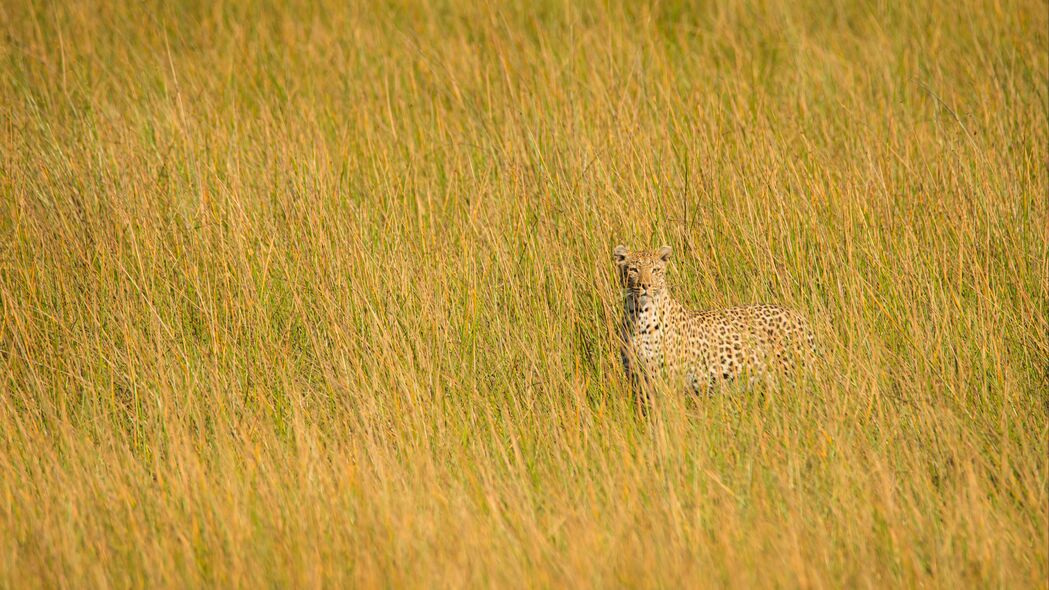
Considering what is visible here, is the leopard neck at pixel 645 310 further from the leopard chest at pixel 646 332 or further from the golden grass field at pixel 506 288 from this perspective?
the golden grass field at pixel 506 288

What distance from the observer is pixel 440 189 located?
5793mm

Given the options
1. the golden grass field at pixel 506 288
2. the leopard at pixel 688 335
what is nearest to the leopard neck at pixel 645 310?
the leopard at pixel 688 335

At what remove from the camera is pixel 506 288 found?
15.9 feet

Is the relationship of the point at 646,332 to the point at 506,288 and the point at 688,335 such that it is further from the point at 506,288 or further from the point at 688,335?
the point at 506,288

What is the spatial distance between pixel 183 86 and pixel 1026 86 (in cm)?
499

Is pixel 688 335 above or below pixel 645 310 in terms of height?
below

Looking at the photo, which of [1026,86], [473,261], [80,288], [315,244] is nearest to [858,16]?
[1026,86]

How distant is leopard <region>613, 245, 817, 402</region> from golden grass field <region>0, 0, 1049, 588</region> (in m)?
0.12

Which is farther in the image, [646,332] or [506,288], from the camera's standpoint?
[506,288]

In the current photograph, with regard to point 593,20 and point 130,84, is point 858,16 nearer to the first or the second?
point 593,20

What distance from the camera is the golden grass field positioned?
3.24 m

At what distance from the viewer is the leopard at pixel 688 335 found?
4.53m

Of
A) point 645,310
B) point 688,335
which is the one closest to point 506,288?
point 645,310

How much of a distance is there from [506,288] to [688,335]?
2.77ft
